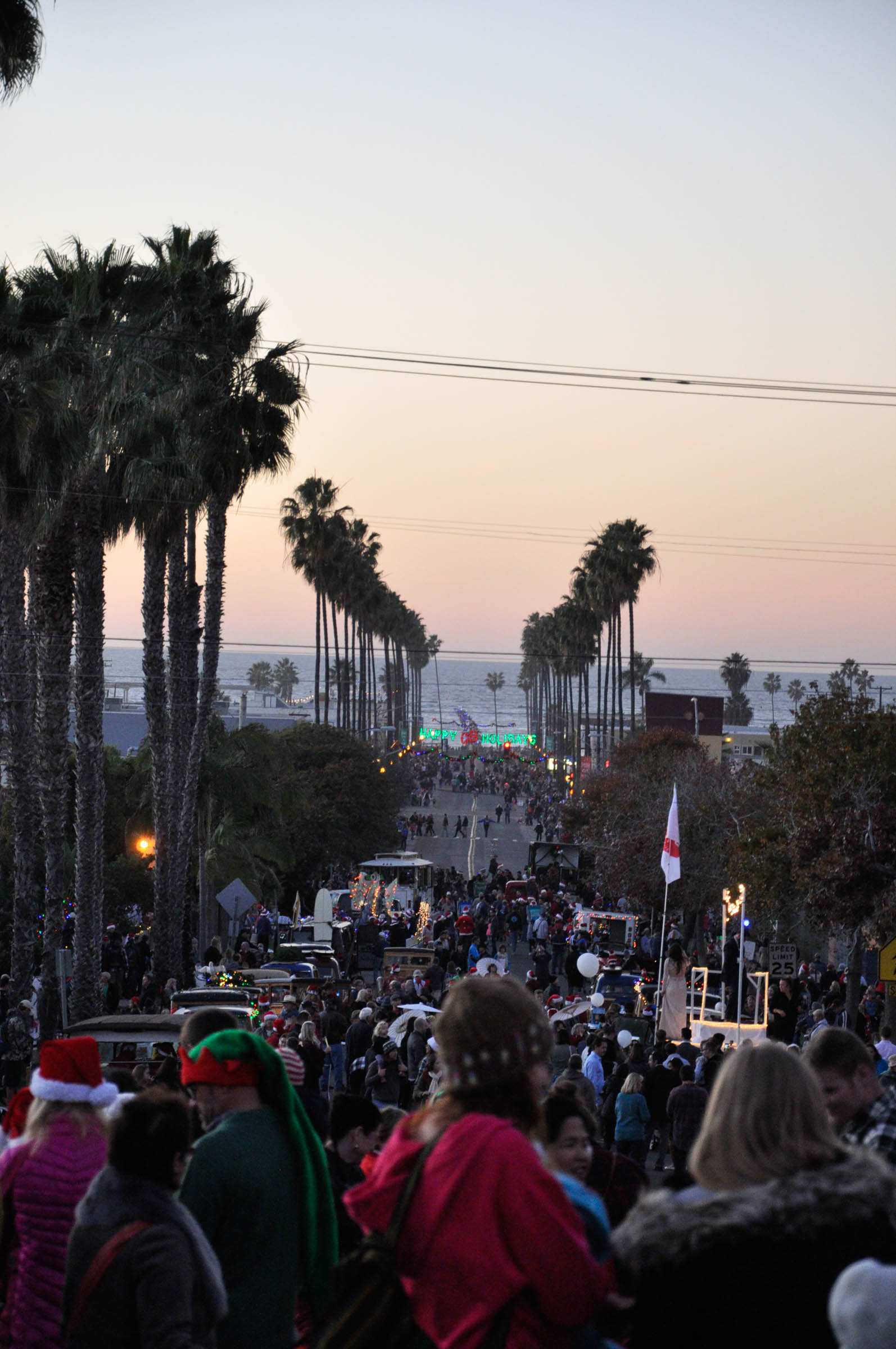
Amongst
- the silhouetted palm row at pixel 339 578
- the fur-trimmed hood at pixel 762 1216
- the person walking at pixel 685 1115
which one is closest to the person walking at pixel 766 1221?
the fur-trimmed hood at pixel 762 1216

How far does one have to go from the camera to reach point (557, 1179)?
3.47 meters

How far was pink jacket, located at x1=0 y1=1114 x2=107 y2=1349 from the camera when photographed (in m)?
4.81

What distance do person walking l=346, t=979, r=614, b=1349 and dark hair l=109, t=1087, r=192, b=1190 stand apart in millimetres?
907

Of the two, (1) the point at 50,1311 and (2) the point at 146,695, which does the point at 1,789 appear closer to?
(2) the point at 146,695

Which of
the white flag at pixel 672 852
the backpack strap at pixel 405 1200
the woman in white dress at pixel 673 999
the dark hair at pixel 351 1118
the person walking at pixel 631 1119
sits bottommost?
the woman in white dress at pixel 673 999

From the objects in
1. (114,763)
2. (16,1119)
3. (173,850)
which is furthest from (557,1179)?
(114,763)

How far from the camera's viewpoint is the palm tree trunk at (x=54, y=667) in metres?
27.6

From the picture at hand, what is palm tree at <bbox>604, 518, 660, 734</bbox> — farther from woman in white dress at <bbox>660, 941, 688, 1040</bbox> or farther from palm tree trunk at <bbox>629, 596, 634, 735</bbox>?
woman in white dress at <bbox>660, 941, 688, 1040</bbox>

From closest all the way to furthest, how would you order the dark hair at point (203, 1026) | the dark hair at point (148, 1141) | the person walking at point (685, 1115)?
the dark hair at point (148, 1141), the dark hair at point (203, 1026), the person walking at point (685, 1115)

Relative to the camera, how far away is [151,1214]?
14.0 feet

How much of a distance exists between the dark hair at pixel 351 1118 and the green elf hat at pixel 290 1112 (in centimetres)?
193

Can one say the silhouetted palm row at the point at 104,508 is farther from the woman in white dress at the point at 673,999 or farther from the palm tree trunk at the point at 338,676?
the palm tree trunk at the point at 338,676

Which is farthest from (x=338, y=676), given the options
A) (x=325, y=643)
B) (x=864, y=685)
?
(x=864, y=685)

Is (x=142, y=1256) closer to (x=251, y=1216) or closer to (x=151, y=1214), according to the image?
(x=151, y=1214)
